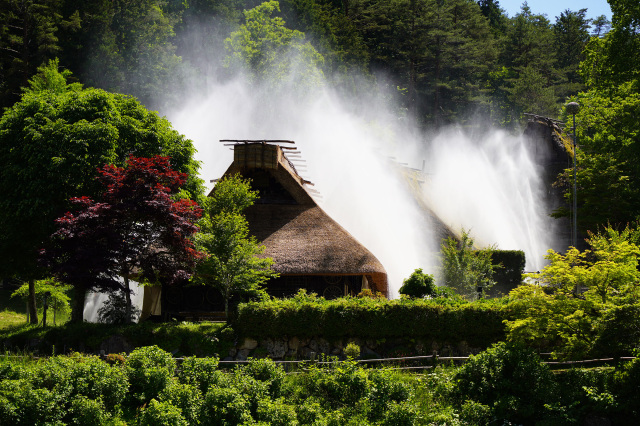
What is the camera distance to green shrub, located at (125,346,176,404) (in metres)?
20.9

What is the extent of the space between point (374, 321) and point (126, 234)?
31.8ft

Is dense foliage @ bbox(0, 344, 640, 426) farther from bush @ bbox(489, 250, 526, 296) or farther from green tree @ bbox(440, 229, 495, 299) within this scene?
bush @ bbox(489, 250, 526, 296)

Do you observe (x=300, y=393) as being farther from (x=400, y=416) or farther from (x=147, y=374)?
(x=147, y=374)

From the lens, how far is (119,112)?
32906mm

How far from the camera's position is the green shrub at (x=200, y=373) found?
70.5 ft

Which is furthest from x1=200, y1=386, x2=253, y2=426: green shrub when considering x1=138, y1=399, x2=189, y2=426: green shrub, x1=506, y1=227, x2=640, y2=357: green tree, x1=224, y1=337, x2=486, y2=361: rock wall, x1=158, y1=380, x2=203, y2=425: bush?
x1=506, y1=227, x2=640, y2=357: green tree

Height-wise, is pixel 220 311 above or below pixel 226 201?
below

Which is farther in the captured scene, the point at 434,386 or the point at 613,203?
the point at 613,203

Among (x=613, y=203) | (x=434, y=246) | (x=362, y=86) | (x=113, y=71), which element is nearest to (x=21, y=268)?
(x=434, y=246)

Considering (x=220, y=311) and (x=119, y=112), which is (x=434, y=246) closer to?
(x=220, y=311)

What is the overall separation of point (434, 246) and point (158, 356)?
26.9m

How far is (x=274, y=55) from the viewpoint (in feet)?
270

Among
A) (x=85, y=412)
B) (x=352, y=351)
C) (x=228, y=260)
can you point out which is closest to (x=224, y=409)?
(x=85, y=412)

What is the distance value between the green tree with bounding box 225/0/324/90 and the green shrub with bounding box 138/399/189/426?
62.6 meters
